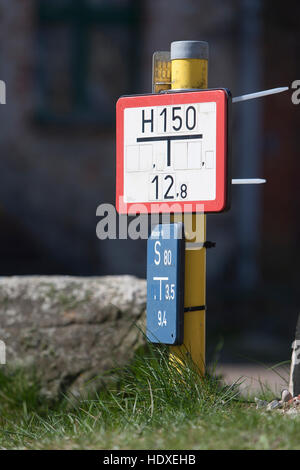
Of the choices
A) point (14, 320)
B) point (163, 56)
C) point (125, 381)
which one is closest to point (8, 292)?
point (14, 320)

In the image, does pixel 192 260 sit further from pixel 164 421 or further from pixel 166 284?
pixel 164 421

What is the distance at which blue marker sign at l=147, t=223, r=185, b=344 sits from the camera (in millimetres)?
3326

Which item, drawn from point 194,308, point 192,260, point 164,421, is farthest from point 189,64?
point 164,421

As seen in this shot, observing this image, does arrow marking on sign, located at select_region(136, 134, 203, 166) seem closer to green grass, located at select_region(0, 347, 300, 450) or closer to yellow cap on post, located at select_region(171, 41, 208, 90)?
yellow cap on post, located at select_region(171, 41, 208, 90)

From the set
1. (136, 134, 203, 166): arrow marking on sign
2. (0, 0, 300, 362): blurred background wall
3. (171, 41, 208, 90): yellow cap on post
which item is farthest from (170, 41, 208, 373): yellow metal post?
(0, 0, 300, 362): blurred background wall

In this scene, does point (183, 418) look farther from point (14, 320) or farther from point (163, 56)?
point (14, 320)

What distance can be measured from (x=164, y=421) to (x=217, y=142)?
0.98 meters

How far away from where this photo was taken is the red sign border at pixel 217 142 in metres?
3.24

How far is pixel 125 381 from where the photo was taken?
3.66m

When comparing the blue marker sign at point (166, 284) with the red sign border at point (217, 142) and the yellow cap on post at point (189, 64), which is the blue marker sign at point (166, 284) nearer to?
the red sign border at point (217, 142)

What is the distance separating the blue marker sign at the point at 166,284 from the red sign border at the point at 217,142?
10cm

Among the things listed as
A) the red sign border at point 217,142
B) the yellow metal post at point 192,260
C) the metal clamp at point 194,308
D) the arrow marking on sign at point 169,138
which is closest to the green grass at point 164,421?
the yellow metal post at point 192,260

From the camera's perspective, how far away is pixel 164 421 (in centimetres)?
305
